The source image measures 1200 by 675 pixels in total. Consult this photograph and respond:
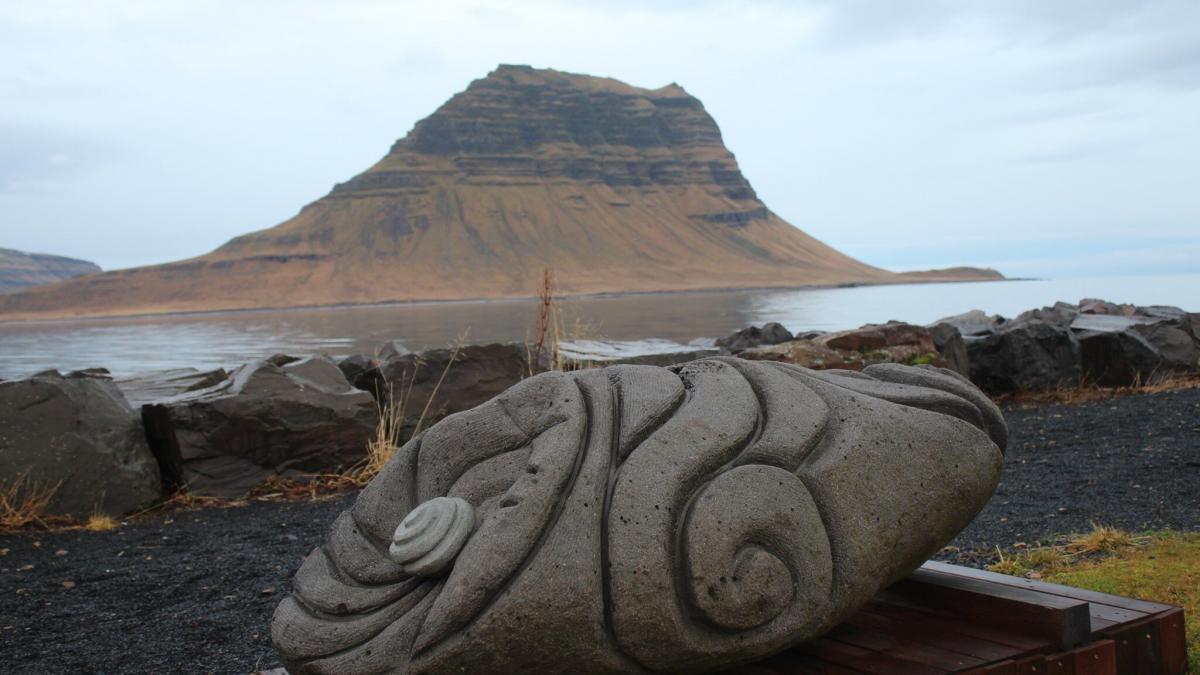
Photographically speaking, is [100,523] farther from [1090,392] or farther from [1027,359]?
[1090,392]

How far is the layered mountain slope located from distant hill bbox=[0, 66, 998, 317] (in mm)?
286

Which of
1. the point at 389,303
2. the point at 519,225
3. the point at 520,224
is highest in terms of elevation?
the point at 520,224

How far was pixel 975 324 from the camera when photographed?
12.7 m

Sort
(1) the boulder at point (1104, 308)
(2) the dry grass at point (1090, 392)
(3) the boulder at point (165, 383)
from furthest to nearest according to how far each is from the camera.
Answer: (1) the boulder at point (1104, 308)
(2) the dry grass at point (1090, 392)
(3) the boulder at point (165, 383)

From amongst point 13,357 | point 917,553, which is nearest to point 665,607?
point 917,553

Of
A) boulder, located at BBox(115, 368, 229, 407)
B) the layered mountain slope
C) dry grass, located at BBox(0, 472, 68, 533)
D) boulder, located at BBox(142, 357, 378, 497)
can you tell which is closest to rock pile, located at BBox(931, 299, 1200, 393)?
boulder, located at BBox(142, 357, 378, 497)

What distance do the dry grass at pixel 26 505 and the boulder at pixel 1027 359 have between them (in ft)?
27.8

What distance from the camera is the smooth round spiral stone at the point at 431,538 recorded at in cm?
286

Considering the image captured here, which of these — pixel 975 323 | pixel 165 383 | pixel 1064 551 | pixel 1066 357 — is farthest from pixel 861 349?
pixel 165 383

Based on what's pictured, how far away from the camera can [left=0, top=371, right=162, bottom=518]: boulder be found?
6.83 m

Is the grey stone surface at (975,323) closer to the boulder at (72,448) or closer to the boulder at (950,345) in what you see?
the boulder at (950,345)

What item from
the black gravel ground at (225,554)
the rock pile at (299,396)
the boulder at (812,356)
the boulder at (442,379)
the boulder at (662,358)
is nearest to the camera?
the black gravel ground at (225,554)

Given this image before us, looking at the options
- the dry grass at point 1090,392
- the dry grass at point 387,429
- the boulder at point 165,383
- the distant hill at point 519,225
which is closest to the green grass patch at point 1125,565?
the dry grass at point 387,429

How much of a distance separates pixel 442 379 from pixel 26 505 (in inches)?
128
